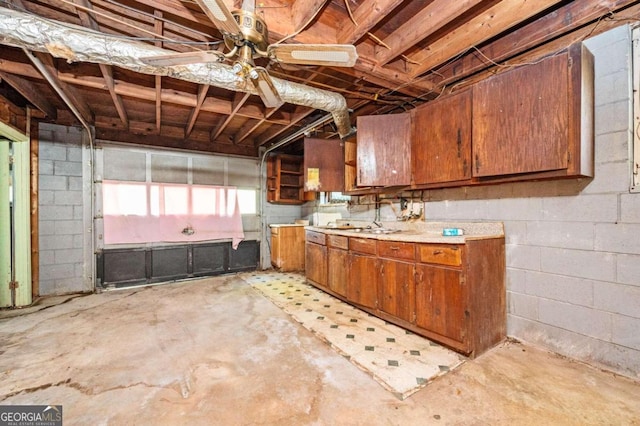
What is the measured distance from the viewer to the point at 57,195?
3535 mm

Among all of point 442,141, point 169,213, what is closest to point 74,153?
point 169,213

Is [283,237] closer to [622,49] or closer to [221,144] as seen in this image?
[221,144]

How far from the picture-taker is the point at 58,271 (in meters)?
3.53

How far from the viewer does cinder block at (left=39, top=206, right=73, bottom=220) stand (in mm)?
3445

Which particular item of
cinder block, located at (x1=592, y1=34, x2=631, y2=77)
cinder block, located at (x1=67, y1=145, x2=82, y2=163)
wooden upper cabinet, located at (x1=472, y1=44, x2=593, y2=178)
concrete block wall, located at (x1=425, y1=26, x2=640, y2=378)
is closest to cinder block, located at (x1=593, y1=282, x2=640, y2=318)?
concrete block wall, located at (x1=425, y1=26, x2=640, y2=378)

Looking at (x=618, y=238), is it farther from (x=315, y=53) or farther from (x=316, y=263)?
(x=316, y=263)

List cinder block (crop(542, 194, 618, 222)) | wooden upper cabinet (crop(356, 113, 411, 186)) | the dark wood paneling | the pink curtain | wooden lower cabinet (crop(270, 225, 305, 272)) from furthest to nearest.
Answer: wooden lower cabinet (crop(270, 225, 305, 272)) → the dark wood paneling → the pink curtain → wooden upper cabinet (crop(356, 113, 411, 186)) → cinder block (crop(542, 194, 618, 222))

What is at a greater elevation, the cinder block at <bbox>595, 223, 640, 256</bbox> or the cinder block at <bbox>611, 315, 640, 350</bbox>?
the cinder block at <bbox>595, 223, 640, 256</bbox>

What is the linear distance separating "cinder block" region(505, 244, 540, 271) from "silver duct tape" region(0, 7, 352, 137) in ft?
8.05

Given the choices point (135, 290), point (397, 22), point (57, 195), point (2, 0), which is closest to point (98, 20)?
point (2, 0)

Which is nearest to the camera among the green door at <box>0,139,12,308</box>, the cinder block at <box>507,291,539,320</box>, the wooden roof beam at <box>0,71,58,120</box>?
the cinder block at <box>507,291,539,320</box>

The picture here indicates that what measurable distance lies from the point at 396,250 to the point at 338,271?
0.96 meters

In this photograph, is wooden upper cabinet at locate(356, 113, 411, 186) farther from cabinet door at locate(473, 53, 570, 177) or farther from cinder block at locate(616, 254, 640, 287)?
cinder block at locate(616, 254, 640, 287)

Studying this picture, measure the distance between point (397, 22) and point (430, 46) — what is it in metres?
0.46
